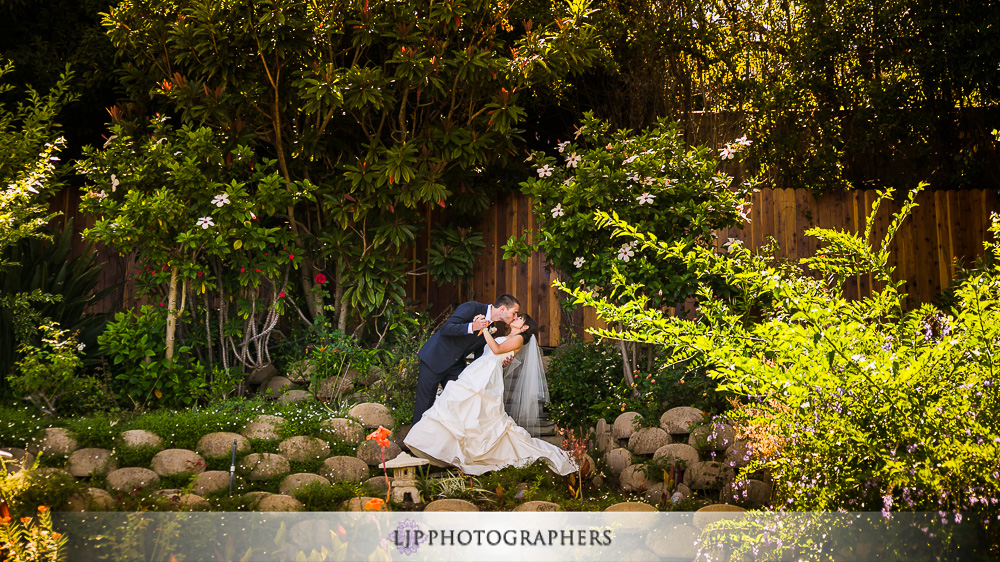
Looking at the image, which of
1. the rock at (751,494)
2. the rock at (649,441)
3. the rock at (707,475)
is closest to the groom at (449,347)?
the rock at (649,441)

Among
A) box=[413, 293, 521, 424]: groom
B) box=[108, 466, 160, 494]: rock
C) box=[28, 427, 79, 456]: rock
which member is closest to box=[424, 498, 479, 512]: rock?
box=[413, 293, 521, 424]: groom

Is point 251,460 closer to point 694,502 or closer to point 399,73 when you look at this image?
point 694,502

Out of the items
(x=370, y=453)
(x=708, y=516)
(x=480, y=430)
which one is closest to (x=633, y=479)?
(x=480, y=430)

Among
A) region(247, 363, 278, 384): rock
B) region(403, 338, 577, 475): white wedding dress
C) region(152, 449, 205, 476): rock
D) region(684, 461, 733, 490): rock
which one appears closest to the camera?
region(684, 461, 733, 490): rock

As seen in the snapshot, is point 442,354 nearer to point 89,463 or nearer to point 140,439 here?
point 140,439

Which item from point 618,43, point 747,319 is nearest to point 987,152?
point 618,43

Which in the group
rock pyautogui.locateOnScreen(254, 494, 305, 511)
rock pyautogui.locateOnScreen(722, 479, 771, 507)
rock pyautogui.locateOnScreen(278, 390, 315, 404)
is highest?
rock pyautogui.locateOnScreen(278, 390, 315, 404)

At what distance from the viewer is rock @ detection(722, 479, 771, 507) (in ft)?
11.3

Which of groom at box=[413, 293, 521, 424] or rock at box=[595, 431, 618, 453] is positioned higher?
groom at box=[413, 293, 521, 424]

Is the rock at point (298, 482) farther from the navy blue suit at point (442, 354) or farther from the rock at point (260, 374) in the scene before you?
the rock at point (260, 374)

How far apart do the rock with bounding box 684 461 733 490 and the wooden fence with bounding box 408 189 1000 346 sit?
319cm

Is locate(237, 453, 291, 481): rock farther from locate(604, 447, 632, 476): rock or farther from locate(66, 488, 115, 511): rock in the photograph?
locate(604, 447, 632, 476): rock

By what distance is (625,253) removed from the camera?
15.6 ft

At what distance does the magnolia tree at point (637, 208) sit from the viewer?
472 cm
